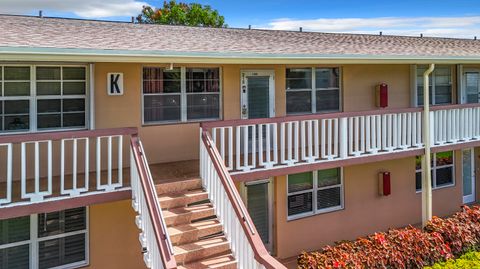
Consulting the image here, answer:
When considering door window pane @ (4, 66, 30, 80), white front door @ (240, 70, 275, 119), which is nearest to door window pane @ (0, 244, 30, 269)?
door window pane @ (4, 66, 30, 80)

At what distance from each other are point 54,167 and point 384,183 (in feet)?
27.1

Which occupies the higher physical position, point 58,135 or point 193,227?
point 58,135

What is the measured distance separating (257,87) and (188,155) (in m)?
2.36

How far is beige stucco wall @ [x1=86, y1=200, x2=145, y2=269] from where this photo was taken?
26.4 feet

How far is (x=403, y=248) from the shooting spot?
9.01 metres

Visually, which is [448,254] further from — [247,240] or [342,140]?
[247,240]

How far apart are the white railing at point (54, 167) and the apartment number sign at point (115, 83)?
3.13 ft

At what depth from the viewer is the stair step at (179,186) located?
7.33 metres

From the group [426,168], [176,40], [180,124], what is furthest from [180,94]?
[426,168]

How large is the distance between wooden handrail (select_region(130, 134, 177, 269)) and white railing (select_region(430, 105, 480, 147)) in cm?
753

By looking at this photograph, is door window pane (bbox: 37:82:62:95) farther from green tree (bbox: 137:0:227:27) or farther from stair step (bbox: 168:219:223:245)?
green tree (bbox: 137:0:227:27)

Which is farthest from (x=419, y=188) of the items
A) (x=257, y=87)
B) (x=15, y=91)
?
(x=15, y=91)

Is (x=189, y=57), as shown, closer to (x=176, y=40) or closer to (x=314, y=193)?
(x=176, y=40)

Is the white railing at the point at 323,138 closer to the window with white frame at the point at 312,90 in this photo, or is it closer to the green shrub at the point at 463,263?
the window with white frame at the point at 312,90
